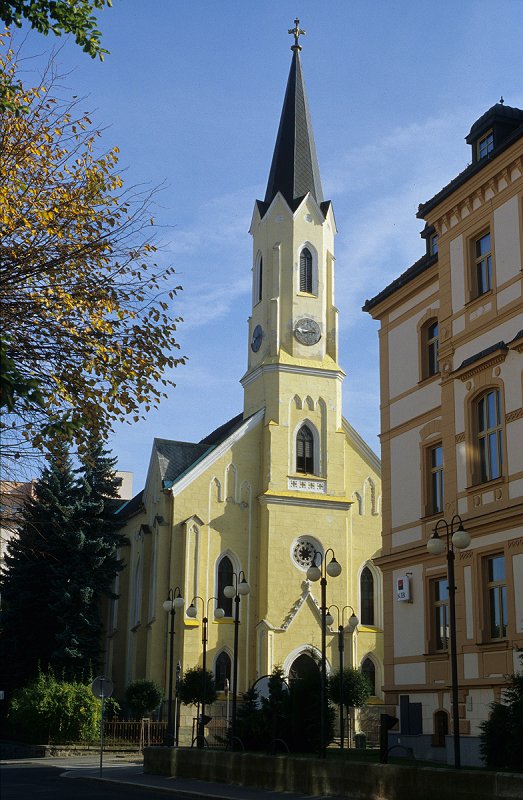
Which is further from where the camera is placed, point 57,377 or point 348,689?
point 348,689

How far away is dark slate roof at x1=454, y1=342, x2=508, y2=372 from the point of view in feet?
74.9

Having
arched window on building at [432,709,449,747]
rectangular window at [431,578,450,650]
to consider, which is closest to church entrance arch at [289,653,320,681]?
rectangular window at [431,578,450,650]

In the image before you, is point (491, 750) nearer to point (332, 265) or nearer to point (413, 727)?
point (413, 727)

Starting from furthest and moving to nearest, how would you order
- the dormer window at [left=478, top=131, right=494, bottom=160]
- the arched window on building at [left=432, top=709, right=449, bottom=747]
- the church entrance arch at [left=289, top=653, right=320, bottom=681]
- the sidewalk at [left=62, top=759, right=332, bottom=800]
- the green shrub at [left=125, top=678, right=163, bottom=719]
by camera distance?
1. the church entrance arch at [left=289, top=653, right=320, bottom=681]
2. the green shrub at [left=125, top=678, right=163, bottom=719]
3. the dormer window at [left=478, top=131, right=494, bottom=160]
4. the arched window on building at [left=432, top=709, right=449, bottom=747]
5. the sidewalk at [left=62, top=759, right=332, bottom=800]

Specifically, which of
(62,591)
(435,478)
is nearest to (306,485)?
(62,591)

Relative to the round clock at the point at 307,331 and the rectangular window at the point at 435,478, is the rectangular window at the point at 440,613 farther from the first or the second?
the round clock at the point at 307,331

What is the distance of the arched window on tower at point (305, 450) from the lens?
5059 centimetres

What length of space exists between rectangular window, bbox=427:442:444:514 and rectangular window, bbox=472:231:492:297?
13.9ft

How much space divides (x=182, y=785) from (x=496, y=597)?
7946 mm

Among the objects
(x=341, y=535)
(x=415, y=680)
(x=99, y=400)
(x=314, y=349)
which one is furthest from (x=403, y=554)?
(x=314, y=349)

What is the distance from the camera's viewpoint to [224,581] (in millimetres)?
48438

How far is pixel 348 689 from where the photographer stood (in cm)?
3753

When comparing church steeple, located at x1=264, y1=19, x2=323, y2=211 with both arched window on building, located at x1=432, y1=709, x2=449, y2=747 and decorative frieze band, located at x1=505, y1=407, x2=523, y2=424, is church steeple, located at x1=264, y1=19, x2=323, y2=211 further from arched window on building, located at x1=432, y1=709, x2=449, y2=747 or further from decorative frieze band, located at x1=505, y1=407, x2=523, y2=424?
arched window on building, located at x1=432, y1=709, x2=449, y2=747

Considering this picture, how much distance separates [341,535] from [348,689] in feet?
41.9
